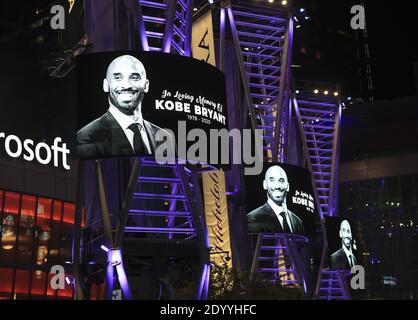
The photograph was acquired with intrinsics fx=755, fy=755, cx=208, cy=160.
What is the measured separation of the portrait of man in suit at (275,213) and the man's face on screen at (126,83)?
12.8 metres

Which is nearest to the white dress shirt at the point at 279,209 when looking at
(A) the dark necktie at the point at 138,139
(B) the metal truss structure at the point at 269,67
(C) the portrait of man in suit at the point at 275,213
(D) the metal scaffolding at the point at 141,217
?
(C) the portrait of man in suit at the point at 275,213

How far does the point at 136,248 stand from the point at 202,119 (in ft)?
19.1

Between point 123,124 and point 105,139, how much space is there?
2.92 feet

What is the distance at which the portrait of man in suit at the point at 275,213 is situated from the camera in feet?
130

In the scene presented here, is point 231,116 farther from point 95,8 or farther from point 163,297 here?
point 163,297

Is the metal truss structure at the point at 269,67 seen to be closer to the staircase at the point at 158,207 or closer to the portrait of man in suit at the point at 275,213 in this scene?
the portrait of man in suit at the point at 275,213

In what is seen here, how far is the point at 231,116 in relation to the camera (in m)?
42.2

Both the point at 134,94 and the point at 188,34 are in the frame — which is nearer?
the point at 134,94

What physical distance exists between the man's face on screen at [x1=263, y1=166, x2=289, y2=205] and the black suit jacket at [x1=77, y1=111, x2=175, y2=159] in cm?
1253

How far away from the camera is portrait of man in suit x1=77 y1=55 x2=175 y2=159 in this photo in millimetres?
28469

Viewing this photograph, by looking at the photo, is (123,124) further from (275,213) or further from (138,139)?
(275,213)

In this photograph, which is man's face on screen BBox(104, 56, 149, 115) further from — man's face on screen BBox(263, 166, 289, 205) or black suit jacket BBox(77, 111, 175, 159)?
man's face on screen BBox(263, 166, 289, 205)

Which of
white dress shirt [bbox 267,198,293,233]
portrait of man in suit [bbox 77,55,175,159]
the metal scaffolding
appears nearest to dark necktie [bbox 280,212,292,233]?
white dress shirt [bbox 267,198,293,233]
